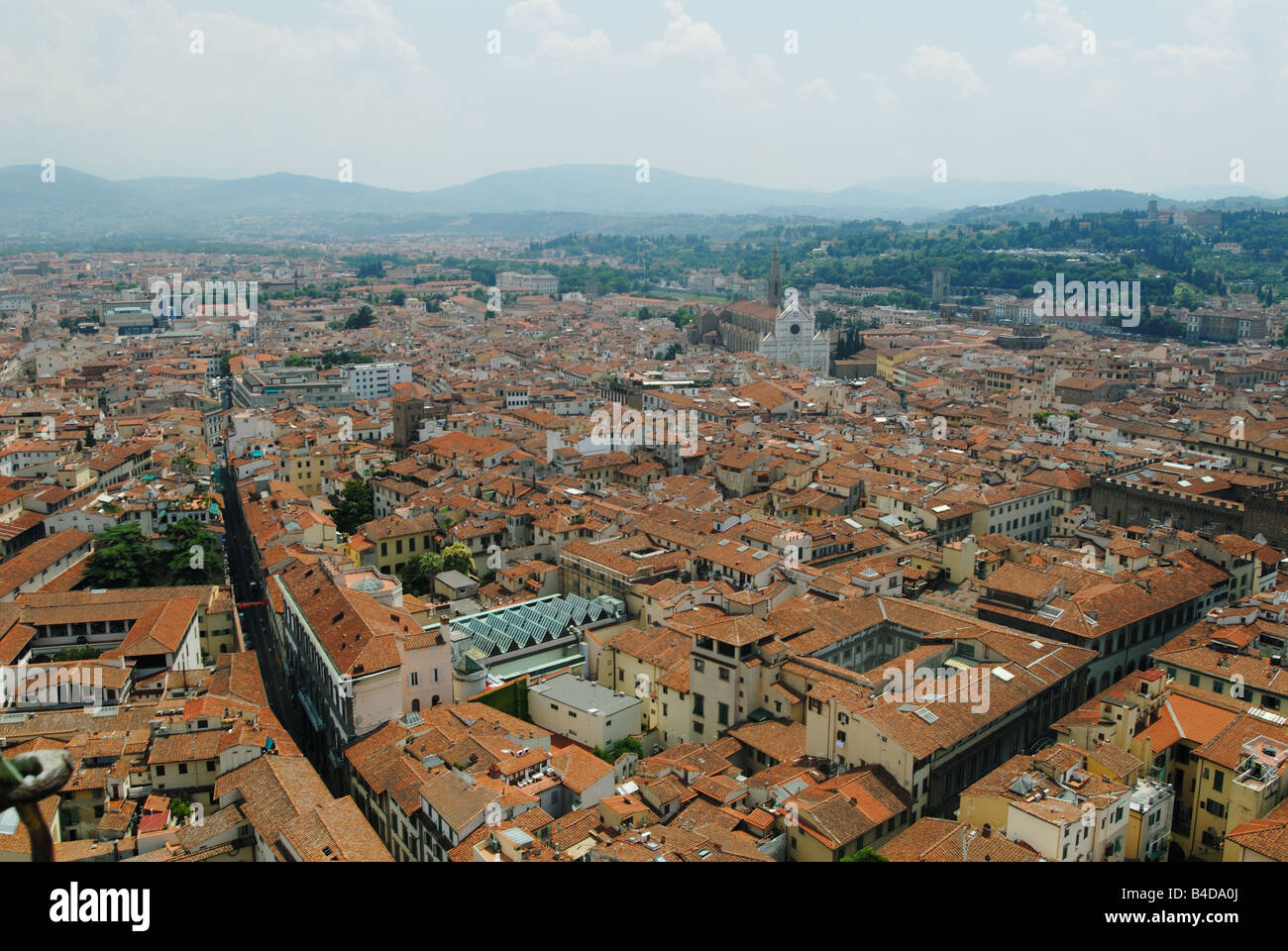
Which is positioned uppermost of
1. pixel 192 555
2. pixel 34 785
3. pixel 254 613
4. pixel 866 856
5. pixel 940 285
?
pixel 940 285

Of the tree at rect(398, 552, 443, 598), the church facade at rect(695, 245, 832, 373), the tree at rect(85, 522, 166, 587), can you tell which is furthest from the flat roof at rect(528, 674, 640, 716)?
the church facade at rect(695, 245, 832, 373)

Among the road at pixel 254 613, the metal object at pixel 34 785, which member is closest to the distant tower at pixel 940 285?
the road at pixel 254 613

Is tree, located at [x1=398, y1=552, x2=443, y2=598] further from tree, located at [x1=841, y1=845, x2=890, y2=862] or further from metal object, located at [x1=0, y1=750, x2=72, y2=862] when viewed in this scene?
metal object, located at [x1=0, y1=750, x2=72, y2=862]

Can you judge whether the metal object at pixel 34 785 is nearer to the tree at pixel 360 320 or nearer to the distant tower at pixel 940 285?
the tree at pixel 360 320

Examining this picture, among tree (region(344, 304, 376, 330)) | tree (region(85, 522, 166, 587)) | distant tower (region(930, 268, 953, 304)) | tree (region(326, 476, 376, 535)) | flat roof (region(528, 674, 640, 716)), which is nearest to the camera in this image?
flat roof (region(528, 674, 640, 716))

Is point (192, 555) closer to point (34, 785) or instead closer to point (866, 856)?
point (866, 856)

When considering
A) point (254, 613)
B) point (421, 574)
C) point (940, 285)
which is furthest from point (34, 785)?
point (940, 285)
